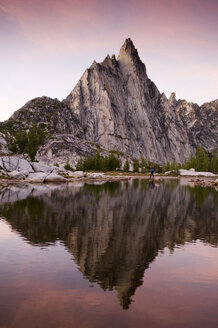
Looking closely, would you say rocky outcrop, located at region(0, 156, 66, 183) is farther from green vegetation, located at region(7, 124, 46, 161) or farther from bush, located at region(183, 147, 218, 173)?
Answer: bush, located at region(183, 147, 218, 173)

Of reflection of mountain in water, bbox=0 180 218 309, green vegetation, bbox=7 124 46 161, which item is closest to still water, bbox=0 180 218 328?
reflection of mountain in water, bbox=0 180 218 309

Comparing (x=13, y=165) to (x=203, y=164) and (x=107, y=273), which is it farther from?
(x=203, y=164)

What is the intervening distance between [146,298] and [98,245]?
6.56 meters

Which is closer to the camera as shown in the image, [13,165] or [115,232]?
[115,232]

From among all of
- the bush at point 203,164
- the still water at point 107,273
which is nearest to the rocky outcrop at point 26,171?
the still water at point 107,273

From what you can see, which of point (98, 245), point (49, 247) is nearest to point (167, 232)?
point (98, 245)

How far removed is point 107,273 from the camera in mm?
11781

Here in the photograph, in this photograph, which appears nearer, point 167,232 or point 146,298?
point 146,298

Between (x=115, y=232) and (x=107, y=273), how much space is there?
7.39m

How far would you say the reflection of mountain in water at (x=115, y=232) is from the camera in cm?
1212

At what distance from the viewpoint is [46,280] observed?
36.1 ft

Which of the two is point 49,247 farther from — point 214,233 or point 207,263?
point 214,233

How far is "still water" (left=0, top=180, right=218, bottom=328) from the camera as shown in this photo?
847cm

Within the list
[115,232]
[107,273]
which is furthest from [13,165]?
[107,273]
